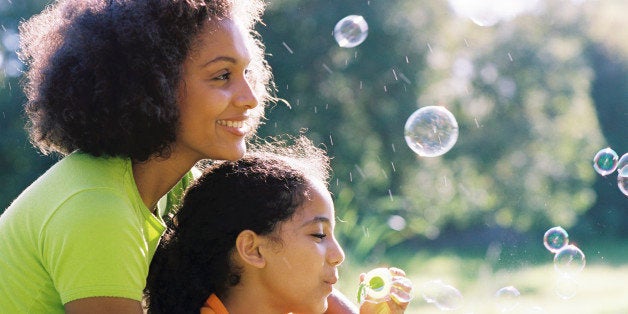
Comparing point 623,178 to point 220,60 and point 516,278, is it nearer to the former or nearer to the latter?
point 220,60

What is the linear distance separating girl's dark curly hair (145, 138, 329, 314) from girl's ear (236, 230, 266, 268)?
2cm

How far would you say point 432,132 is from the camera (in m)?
3.43

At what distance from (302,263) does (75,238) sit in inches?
25.6

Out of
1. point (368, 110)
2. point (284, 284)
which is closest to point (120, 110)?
point (284, 284)

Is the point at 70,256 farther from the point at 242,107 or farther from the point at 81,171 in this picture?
the point at 242,107

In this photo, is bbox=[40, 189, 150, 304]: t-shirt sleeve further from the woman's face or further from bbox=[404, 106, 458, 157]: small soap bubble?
bbox=[404, 106, 458, 157]: small soap bubble

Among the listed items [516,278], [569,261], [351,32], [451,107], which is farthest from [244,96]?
[451,107]

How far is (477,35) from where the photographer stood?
644 inches

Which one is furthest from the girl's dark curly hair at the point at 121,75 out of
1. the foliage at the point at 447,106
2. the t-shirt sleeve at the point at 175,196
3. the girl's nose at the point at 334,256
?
the foliage at the point at 447,106

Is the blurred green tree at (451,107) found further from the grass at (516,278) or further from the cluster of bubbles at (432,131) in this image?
the cluster of bubbles at (432,131)

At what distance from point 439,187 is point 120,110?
568 inches

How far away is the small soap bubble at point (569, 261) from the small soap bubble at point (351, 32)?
1193mm

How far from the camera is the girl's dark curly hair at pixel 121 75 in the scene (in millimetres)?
2232

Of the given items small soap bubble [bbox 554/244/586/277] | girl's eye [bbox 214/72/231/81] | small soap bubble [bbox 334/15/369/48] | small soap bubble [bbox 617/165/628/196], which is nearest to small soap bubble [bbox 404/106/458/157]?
small soap bubble [bbox 334/15/369/48]
